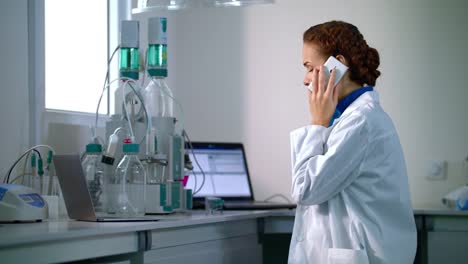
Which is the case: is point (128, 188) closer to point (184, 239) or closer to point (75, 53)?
point (184, 239)

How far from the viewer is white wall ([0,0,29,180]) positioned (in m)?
2.52

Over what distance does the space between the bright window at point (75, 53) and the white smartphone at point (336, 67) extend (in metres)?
1.14

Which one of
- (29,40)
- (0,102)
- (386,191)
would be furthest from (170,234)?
(29,40)

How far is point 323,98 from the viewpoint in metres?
2.24

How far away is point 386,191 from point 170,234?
25.3 inches

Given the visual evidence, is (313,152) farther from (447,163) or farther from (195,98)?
(195,98)

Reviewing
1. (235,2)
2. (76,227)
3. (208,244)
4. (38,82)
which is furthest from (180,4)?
(76,227)

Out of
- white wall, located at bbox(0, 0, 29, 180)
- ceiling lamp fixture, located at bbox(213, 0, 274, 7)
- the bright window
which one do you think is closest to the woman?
ceiling lamp fixture, located at bbox(213, 0, 274, 7)

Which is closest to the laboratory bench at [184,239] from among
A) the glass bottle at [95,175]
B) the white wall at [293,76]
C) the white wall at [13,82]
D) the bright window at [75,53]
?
the glass bottle at [95,175]

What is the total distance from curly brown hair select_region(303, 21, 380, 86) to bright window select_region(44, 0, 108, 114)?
3.66 ft

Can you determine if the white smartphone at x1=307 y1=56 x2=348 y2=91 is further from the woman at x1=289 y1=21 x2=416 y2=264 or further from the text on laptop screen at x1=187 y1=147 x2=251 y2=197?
the text on laptop screen at x1=187 y1=147 x2=251 y2=197

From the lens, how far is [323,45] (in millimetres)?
2322

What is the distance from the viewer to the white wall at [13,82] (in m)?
2.52

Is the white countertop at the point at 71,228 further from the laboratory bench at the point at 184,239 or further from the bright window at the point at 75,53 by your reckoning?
the bright window at the point at 75,53
